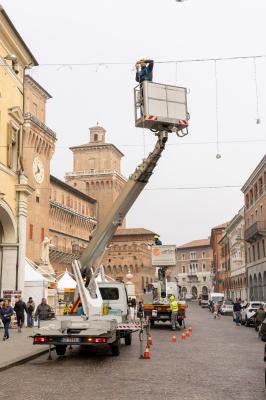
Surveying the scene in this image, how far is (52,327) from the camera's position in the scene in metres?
12.5

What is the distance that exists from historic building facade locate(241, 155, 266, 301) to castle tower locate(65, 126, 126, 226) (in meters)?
47.0

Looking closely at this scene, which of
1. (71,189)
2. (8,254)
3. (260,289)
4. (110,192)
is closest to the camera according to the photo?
(8,254)

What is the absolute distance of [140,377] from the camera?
999 cm

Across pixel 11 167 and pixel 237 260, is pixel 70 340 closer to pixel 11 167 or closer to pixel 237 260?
pixel 11 167

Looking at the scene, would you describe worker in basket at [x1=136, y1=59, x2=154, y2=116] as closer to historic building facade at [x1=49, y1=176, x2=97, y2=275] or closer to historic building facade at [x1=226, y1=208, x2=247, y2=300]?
historic building facade at [x1=226, y1=208, x2=247, y2=300]

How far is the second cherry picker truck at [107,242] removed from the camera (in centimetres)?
1234

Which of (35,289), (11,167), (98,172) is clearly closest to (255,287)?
(35,289)

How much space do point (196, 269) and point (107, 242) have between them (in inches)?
4790

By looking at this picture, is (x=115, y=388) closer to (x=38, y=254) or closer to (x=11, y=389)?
(x=11, y=389)

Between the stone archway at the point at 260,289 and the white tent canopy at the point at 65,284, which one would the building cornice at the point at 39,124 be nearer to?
the white tent canopy at the point at 65,284

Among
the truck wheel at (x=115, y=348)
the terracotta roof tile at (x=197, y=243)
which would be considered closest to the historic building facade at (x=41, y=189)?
the truck wheel at (x=115, y=348)

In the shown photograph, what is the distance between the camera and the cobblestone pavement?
8.25m

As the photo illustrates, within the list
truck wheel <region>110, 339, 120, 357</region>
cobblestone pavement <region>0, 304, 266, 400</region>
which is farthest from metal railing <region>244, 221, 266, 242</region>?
truck wheel <region>110, 339, 120, 357</region>

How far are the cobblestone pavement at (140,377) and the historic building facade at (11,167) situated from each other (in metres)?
8.78
